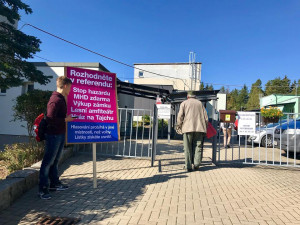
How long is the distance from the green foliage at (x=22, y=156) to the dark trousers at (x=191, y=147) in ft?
11.2

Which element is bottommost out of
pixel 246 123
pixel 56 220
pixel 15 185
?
pixel 56 220

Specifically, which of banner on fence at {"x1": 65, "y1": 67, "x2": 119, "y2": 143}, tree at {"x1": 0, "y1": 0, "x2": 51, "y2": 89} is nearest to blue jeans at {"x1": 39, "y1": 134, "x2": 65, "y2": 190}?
banner on fence at {"x1": 65, "y1": 67, "x2": 119, "y2": 143}

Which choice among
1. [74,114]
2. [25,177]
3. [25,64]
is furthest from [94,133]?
[25,64]

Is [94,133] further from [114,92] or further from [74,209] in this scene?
[74,209]

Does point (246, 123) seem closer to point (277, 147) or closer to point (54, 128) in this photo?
point (277, 147)

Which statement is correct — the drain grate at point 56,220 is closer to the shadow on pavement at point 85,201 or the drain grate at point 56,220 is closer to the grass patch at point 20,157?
the shadow on pavement at point 85,201

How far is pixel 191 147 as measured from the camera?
5293 millimetres

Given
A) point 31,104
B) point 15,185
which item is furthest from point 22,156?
point 15,185

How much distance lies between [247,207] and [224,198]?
41 cm

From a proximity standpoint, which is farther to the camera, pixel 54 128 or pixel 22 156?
pixel 22 156

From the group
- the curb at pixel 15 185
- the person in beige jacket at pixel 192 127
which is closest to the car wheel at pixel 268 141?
the person in beige jacket at pixel 192 127

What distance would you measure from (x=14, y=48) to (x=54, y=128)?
12.0 feet

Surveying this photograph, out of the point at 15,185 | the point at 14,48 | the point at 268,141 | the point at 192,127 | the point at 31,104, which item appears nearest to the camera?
the point at 15,185

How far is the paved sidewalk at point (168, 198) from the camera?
2978 mm
